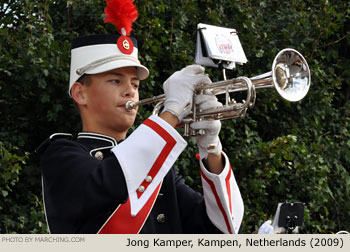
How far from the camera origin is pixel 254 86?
2475mm

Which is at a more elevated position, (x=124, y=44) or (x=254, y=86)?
(x=124, y=44)

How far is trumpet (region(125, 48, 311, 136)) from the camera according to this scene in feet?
8.05

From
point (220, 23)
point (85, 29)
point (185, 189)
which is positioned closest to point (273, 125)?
point (220, 23)

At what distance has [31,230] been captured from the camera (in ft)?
13.8

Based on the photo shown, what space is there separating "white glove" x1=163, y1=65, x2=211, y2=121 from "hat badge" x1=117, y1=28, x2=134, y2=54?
0.44 m

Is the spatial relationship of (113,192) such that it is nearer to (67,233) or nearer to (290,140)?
(67,233)

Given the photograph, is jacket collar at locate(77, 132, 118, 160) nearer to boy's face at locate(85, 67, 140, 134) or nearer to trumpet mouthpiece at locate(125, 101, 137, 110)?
boy's face at locate(85, 67, 140, 134)

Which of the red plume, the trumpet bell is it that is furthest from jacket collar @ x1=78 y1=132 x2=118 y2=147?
the trumpet bell

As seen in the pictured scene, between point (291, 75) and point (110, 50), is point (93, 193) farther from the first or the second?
point (291, 75)

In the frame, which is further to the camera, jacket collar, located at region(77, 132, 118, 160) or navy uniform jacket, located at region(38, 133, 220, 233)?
jacket collar, located at region(77, 132, 118, 160)

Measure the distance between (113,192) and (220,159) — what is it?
1.89 ft

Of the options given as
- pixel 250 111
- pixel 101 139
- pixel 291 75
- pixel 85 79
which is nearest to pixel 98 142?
pixel 101 139

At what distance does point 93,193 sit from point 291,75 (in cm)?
101

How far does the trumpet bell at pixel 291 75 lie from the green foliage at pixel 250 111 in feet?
6.57
